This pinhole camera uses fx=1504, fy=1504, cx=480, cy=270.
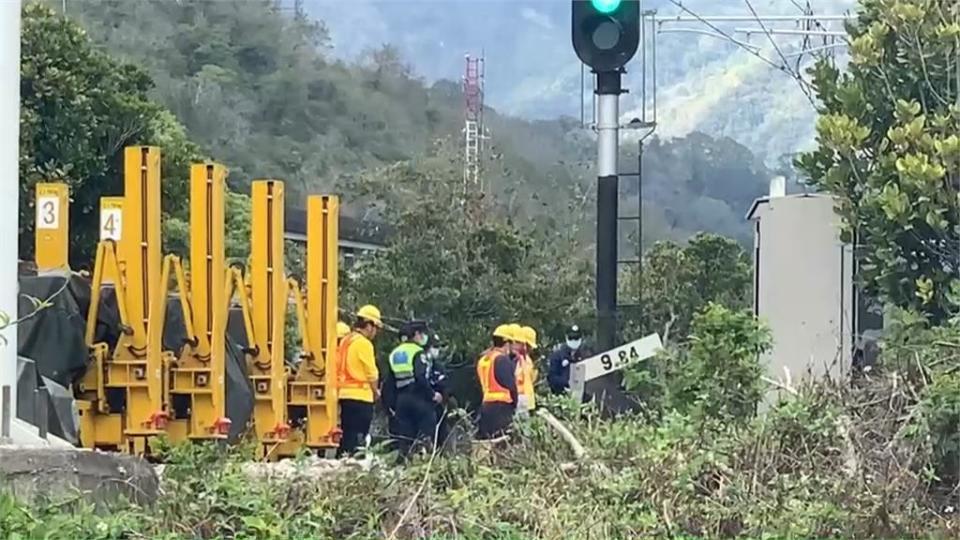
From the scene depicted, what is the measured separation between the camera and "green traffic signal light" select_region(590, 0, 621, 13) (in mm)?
8781

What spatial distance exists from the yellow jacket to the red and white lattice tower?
15010mm

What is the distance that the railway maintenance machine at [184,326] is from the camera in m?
12.9

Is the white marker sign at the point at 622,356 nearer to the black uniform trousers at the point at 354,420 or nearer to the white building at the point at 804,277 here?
the white building at the point at 804,277

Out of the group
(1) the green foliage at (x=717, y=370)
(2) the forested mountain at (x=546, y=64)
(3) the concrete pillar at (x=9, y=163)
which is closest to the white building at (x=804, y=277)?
(1) the green foliage at (x=717, y=370)

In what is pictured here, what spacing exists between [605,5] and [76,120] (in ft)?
47.8

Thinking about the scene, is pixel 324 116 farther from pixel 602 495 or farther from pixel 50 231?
pixel 602 495

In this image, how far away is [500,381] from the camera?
43.2ft

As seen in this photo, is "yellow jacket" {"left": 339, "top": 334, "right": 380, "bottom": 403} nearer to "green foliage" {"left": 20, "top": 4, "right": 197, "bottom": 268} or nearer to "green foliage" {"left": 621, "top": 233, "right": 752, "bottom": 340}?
"green foliage" {"left": 20, "top": 4, "right": 197, "bottom": 268}

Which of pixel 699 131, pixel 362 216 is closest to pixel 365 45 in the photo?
pixel 699 131

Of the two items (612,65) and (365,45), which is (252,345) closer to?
(612,65)

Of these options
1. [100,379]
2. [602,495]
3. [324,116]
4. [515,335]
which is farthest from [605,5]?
[324,116]

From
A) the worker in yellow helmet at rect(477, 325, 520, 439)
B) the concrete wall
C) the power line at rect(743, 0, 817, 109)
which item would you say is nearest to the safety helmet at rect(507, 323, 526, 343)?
the worker in yellow helmet at rect(477, 325, 520, 439)

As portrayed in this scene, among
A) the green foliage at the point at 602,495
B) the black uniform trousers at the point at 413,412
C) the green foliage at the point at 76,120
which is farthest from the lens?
the green foliage at the point at 76,120

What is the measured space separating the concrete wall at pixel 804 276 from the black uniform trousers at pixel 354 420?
404 cm
